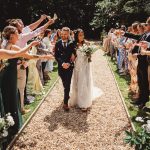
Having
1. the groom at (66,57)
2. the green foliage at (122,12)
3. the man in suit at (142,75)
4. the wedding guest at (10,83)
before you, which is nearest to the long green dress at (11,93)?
the wedding guest at (10,83)

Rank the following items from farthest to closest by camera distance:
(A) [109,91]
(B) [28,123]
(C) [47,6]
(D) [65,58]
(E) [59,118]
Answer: (C) [47,6] → (A) [109,91] → (D) [65,58] → (E) [59,118] → (B) [28,123]

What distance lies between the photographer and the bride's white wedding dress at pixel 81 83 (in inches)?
404

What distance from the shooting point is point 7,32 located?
744 cm

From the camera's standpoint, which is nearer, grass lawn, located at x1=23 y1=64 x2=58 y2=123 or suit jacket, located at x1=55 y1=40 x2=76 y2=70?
grass lawn, located at x1=23 y1=64 x2=58 y2=123

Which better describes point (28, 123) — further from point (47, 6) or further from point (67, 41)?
point (47, 6)

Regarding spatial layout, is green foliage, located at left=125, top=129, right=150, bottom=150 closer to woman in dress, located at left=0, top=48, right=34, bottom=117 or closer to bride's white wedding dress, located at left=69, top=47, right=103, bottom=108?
woman in dress, located at left=0, top=48, right=34, bottom=117

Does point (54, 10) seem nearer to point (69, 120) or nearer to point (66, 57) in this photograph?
point (66, 57)

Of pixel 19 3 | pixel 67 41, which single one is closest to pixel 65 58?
pixel 67 41

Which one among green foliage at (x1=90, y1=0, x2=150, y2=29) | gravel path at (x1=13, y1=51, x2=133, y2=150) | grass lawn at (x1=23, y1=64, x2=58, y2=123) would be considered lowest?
gravel path at (x1=13, y1=51, x2=133, y2=150)

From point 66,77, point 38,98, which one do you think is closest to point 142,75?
A: point 66,77

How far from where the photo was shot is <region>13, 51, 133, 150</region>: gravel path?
7.41 meters

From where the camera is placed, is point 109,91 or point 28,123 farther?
point 109,91

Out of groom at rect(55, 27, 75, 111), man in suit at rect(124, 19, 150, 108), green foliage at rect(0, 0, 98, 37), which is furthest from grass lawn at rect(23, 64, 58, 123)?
green foliage at rect(0, 0, 98, 37)

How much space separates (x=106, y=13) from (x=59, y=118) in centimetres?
2859
